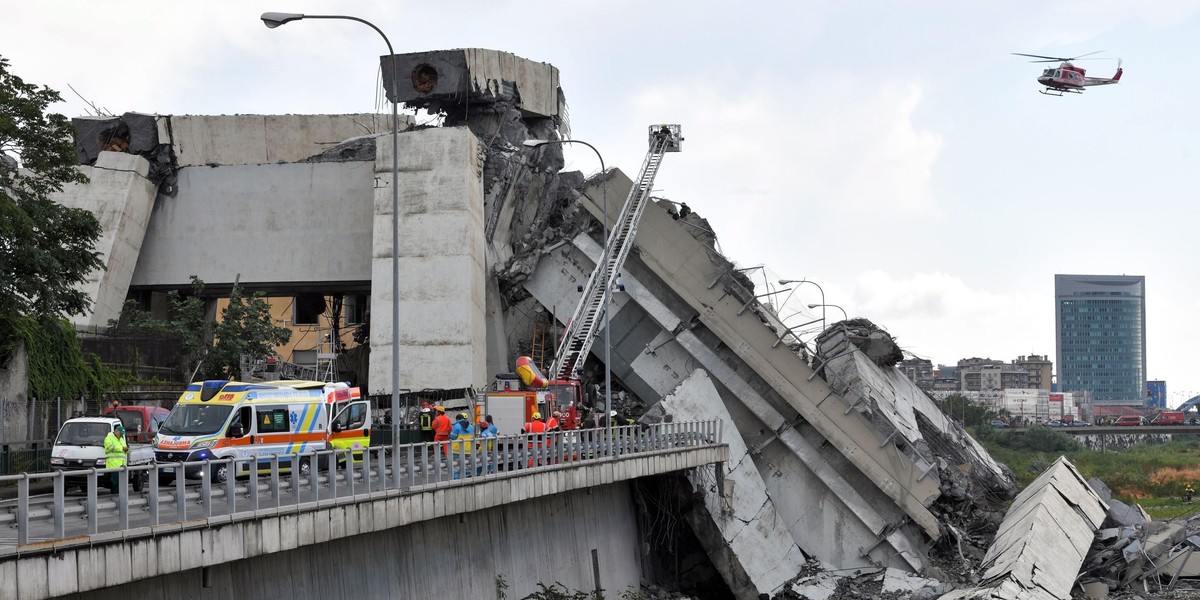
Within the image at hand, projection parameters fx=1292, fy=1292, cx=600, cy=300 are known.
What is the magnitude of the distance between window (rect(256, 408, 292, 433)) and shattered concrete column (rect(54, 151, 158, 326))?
21542mm

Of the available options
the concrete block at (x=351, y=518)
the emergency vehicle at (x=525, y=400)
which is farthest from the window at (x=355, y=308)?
the concrete block at (x=351, y=518)

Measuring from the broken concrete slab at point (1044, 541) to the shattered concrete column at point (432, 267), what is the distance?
53.6ft

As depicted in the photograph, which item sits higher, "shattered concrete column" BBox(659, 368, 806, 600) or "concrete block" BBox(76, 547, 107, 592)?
"concrete block" BBox(76, 547, 107, 592)

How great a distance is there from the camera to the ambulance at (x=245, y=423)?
2197 cm

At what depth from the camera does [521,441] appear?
80.0ft

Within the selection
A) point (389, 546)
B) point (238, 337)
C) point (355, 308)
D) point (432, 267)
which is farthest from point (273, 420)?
point (355, 308)

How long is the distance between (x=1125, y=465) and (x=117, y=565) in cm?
7239

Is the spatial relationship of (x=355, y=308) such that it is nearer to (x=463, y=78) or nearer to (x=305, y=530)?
(x=463, y=78)

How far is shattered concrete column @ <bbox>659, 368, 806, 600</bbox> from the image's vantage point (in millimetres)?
34938

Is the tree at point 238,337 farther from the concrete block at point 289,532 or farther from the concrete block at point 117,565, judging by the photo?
the concrete block at point 117,565

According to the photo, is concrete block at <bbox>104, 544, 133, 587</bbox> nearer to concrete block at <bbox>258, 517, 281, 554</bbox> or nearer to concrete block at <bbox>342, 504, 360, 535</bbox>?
concrete block at <bbox>258, 517, 281, 554</bbox>

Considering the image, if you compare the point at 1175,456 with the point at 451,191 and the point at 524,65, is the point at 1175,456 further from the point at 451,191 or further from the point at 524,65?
the point at 451,191

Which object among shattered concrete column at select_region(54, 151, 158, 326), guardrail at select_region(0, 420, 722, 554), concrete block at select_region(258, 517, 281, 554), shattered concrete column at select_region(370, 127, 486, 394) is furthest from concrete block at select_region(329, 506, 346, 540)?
shattered concrete column at select_region(54, 151, 158, 326)

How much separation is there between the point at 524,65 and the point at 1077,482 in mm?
24997
